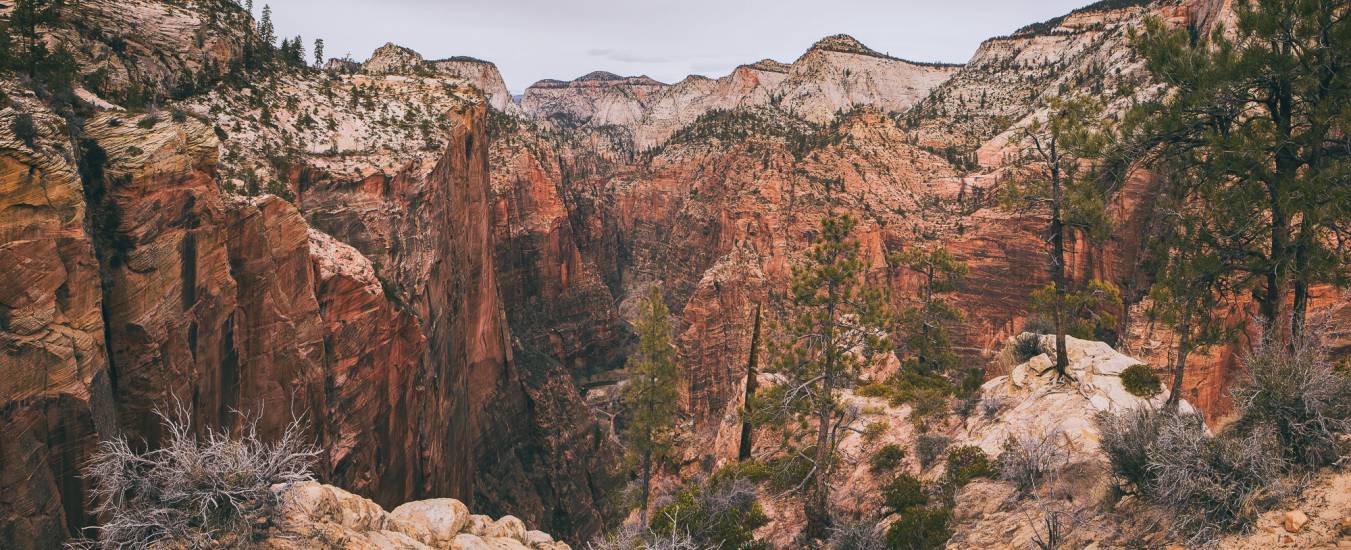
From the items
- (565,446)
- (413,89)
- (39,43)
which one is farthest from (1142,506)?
(565,446)

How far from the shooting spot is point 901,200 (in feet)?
189

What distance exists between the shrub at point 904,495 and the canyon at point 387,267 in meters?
1.19

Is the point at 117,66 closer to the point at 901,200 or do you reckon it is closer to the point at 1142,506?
the point at 1142,506

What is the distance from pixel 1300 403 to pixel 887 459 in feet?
31.0

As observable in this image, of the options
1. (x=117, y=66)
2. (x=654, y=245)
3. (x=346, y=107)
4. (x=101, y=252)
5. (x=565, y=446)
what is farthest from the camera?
(x=654, y=245)

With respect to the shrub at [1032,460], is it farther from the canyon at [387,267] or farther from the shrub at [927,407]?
the shrub at [927,407]

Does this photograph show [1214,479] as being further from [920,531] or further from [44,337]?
[44,337]

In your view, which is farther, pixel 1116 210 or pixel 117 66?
pixel 1116 210

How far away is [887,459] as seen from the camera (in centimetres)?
1648

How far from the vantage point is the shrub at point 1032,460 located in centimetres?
1132

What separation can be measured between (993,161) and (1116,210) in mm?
27673

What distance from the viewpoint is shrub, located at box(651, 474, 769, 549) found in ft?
47.8

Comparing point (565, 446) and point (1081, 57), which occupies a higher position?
point (1081, 57)

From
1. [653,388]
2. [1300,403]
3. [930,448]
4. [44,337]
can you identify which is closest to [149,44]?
[44,337]
